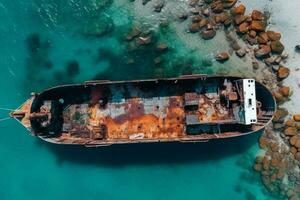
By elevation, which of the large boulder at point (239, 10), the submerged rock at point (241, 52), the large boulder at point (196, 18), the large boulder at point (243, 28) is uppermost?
the large boulder at point (239, 10)

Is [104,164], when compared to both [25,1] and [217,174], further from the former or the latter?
A: [25,1]

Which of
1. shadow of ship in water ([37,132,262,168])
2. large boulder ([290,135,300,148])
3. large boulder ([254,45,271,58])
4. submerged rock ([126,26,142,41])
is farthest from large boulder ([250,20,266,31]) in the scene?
large boulder ([290,135,300,148])

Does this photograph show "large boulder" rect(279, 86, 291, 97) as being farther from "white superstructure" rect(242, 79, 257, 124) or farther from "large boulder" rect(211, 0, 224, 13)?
"large boulder" rect(211, 0, 224, 13)

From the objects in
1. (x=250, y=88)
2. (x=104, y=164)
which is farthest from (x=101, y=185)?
(x=250, y=88)

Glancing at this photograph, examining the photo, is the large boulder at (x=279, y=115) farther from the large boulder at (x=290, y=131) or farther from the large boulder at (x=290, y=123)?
the large boulder at (x=290, y=131)

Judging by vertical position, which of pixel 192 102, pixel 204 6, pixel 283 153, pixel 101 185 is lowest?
pixel 101 185

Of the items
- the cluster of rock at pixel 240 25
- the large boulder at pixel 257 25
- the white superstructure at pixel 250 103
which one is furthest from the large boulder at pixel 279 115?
the large boulder at pixel 257 25

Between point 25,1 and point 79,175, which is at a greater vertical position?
point 25,1
